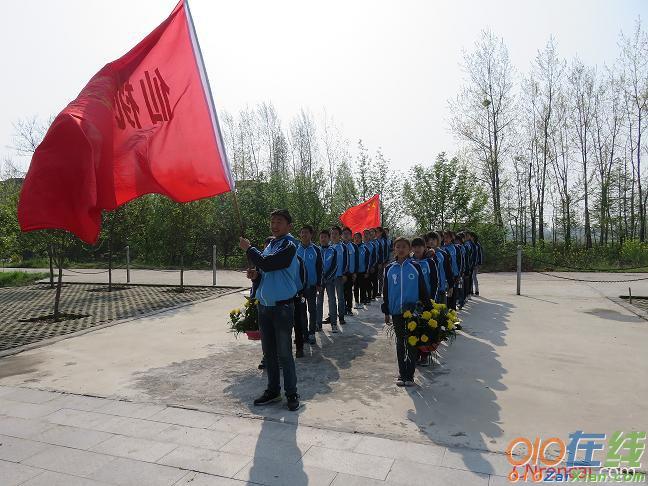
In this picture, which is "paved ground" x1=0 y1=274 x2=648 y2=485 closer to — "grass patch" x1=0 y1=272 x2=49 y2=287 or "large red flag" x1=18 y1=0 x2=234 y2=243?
"large red flag" x1=18 y1=0 x2=234 y2=243

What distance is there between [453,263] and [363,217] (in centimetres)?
402

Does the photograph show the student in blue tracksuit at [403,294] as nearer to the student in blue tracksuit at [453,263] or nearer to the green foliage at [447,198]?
the student in blue tracksuit at [453,263]

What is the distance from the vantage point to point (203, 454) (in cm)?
368

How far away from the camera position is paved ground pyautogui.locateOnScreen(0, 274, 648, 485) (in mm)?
Answer: 3953

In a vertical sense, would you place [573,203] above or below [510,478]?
above

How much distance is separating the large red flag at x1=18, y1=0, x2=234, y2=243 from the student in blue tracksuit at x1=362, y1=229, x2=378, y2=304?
248 inches

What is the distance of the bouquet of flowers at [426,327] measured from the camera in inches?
205

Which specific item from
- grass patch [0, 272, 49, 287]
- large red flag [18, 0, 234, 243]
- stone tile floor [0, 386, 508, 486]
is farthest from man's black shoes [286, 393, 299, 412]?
grass patch [0, 272, 49, 287]

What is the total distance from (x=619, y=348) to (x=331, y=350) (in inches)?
159

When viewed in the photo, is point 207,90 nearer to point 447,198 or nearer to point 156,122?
point 156,122

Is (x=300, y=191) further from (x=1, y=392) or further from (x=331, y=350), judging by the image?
(x=1, y=392)

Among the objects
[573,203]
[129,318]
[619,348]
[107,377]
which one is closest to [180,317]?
[129,318]

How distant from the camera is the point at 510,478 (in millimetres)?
3215

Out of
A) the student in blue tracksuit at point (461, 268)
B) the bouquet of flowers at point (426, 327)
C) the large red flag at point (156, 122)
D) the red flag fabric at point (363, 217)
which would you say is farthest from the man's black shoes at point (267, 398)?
the red flag fabric at point (363, 217)
